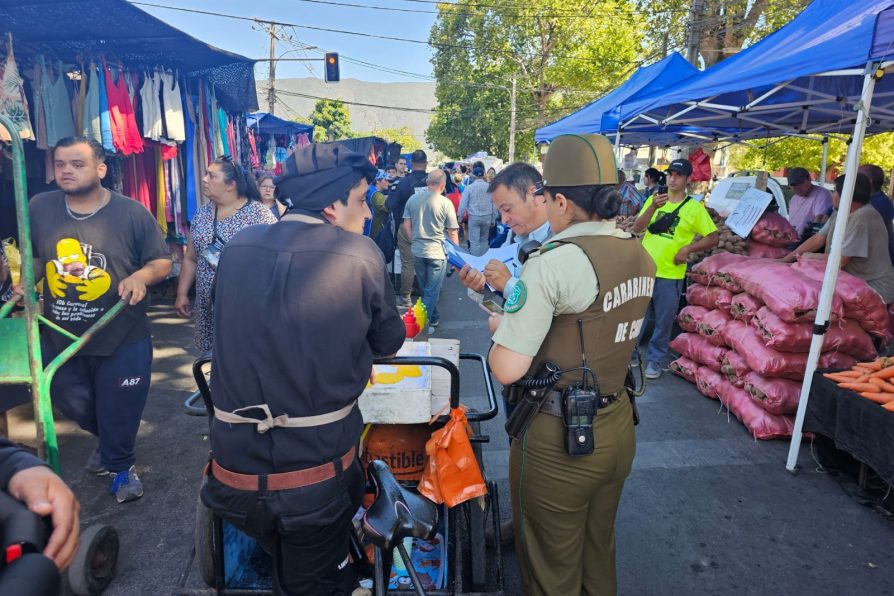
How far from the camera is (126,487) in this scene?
3445 millimetres

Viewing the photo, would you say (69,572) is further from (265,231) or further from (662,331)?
(662,331)

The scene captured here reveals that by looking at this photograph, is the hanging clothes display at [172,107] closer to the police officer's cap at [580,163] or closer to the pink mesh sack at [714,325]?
the police officer's cap at [580,163]

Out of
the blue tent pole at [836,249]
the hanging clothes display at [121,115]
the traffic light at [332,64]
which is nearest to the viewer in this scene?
the blue tent pole at [836,249]

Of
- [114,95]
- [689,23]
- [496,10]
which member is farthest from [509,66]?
[114,95]

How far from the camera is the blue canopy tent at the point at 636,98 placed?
7.46 m

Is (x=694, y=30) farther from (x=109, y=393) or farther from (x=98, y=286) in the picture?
(x=109, y=393)

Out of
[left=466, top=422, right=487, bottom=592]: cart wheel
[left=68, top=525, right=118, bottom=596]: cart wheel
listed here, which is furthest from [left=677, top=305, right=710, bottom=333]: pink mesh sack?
[left=68, top=525, right=118, bottom=596]: cart wheel

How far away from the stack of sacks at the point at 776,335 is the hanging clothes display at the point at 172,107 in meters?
5.90

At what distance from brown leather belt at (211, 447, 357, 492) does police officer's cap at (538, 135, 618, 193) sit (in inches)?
51.1

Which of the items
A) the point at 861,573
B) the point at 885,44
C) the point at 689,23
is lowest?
the point at 861,573

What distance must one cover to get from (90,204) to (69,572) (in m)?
1.95

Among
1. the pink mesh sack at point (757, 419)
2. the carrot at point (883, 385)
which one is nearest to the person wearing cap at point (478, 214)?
the pink mesh sack at point (757, 419)

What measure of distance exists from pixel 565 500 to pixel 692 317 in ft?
13.4

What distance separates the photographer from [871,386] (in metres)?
3.55
